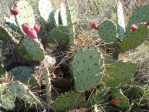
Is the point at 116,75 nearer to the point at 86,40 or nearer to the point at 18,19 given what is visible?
the point at 86,40

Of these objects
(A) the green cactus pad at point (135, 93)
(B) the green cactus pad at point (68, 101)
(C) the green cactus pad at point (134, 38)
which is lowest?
(A) the green cactus pad at point (135, 93)

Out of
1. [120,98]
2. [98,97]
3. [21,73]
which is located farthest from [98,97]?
[21,73]

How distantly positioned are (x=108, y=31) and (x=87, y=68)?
57 centimetres

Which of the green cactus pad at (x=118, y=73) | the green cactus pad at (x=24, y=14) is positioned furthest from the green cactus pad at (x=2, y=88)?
the green cactus pad at (x=118, y=73)

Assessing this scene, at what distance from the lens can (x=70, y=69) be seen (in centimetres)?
362

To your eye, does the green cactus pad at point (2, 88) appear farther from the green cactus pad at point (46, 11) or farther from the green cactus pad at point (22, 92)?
the green cactus pad at point (46, 11)

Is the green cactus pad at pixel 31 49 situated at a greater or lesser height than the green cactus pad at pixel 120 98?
greater

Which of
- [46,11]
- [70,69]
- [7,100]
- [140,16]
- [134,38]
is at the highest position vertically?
[46,11]

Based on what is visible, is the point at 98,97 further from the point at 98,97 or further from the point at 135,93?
the point at 135,93

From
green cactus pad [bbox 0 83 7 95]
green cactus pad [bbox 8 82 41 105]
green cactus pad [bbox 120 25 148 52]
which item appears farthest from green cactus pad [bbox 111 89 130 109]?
green cactus pad [bbox 0 83 7 95]

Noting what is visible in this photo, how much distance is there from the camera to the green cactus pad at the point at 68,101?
3.23m

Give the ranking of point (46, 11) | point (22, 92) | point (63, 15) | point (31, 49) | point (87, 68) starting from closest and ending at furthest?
point (22, 92) → point (87, 68) → point (31, 49) → point (63, 15) → point (46, 11)

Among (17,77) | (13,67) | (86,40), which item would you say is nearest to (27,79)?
(17,77)

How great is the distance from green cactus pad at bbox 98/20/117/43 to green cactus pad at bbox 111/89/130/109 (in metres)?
0.50
